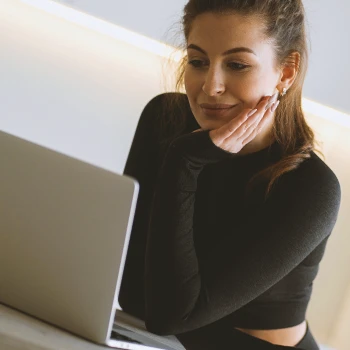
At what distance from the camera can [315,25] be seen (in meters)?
1.61

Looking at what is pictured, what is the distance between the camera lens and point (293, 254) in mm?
1111

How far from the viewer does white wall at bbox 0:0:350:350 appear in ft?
6.26

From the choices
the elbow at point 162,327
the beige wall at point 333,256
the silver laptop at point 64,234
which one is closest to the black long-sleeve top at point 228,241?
the elbow at point 162,327

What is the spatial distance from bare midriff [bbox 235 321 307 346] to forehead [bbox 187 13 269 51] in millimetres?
558

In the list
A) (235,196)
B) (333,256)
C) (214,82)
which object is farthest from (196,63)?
(333,256)

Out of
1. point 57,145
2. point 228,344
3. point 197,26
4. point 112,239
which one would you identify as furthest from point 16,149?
point 57,145

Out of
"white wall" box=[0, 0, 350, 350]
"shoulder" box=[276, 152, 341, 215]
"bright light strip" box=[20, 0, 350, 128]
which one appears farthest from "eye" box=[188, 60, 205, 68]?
"white wall" box=[0, 0, 350, 350]

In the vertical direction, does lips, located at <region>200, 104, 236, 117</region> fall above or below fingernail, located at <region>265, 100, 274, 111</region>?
below

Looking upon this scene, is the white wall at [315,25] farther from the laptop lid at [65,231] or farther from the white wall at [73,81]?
the laptop lid at [65,231]

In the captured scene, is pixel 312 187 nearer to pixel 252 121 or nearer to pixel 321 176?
pixel 321 176

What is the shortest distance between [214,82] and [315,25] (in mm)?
578

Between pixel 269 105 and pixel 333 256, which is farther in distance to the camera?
pixel 333 256

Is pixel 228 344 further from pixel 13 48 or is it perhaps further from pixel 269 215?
pixel 13 48

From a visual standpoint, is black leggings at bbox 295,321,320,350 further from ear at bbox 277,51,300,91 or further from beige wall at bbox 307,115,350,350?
beige wall at bbox 307,115,350,350
